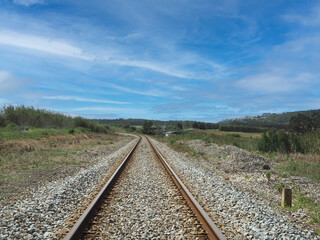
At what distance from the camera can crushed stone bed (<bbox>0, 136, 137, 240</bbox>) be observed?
4.09 m

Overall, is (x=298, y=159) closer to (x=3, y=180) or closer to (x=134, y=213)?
(x=134, y=213)

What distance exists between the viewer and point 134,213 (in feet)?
16.8

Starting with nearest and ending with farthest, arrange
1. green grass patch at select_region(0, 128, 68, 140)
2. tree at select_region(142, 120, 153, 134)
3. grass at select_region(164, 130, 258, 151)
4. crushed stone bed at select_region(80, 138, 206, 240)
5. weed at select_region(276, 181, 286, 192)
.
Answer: crushed stone bed at select_region(80, 138, 206, 240), weed at select_region(276, 181, 286, 192), green grass patch at select_region(0, 128, 68, 140), grass at select_region(164, 130, 258, 151), tree at select_region(142, 120, 153, 134)

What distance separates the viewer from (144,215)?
5.00 metres

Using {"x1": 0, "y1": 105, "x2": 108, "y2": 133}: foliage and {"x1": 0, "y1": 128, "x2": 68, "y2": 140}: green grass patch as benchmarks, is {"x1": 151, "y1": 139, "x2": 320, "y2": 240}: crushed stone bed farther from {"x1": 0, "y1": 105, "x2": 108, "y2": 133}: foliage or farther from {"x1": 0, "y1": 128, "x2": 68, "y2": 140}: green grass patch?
{"x1": 0, "y1": 105, "x2": 108, "y2": 133}: foliage

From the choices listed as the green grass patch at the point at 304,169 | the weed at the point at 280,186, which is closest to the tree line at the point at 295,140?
the green grass patch at the point at 304,169

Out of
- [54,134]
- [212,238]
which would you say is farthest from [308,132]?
[54,134]

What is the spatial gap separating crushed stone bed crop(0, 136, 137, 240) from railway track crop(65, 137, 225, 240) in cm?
57

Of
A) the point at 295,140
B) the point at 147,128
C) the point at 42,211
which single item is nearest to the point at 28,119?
the point at 42,211

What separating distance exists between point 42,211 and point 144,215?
90.1 inches

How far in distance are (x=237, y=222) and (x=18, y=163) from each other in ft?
34.1

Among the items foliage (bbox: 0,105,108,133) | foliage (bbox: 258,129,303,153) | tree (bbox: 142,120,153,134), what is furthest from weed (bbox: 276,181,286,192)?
tree (bbox: 142,120,153,134)

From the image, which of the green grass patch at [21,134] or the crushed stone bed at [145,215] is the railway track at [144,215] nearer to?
the crushed stone bed at [145,215]

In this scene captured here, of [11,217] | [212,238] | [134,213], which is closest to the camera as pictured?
[212,238]
